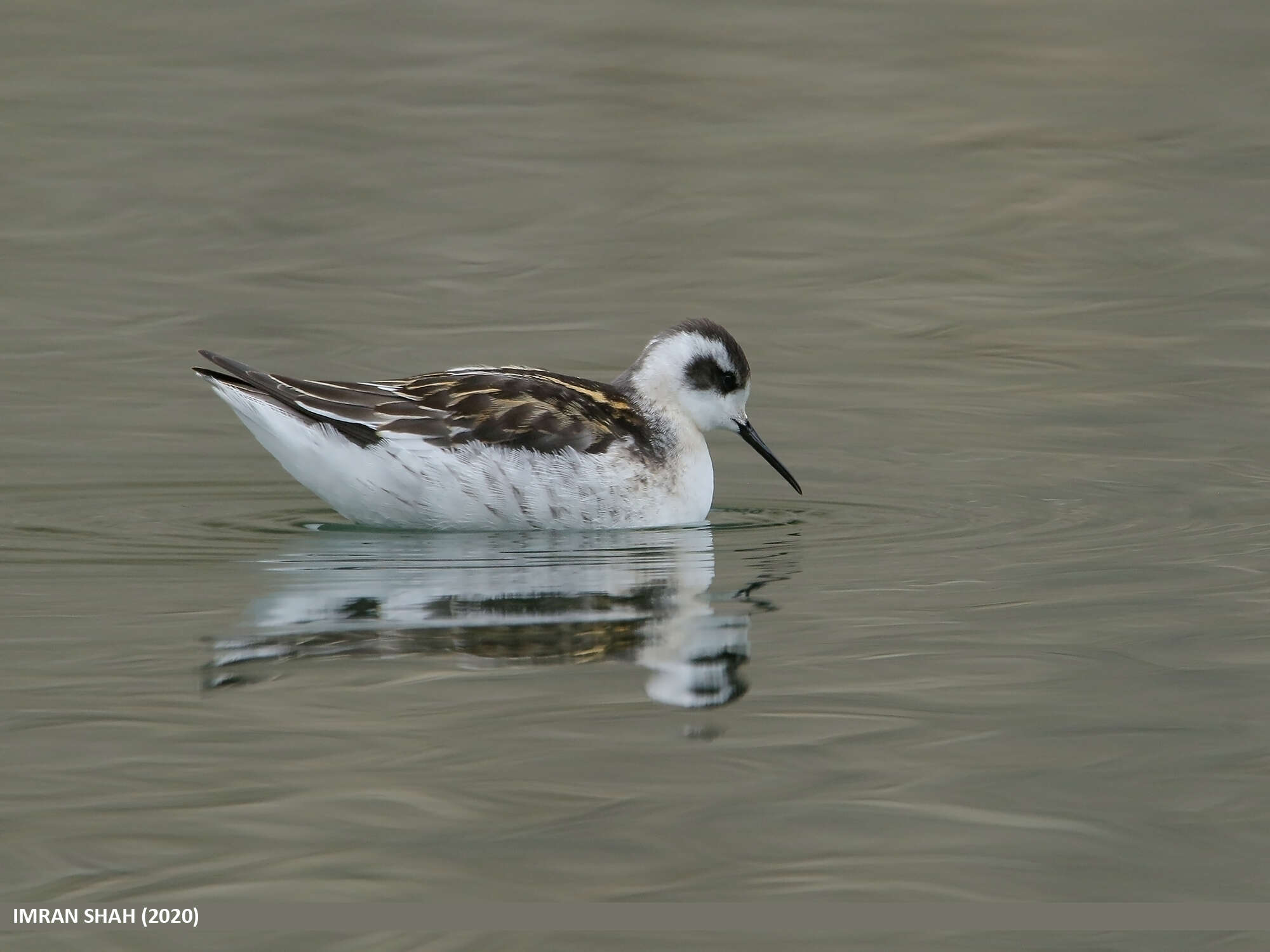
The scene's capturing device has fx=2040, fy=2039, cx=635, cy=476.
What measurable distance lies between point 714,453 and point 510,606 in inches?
195

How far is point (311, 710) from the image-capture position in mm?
7113

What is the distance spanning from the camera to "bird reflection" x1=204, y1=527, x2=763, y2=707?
7930mm

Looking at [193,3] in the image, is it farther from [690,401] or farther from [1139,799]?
[1139,799]

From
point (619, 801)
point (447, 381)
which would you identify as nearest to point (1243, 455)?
point (447, 381)

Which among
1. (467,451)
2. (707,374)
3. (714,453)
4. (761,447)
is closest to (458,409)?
(467,451)

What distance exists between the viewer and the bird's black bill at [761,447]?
1152cm

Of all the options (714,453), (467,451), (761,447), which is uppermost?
(467,451)

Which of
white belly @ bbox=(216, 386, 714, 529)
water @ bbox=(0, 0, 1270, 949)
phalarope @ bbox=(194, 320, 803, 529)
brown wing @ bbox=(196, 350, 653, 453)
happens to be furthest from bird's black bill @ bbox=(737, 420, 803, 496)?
white belly @ bbox=(216, 386, 714, 529)

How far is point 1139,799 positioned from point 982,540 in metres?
3.82

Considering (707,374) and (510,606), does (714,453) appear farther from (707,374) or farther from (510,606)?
(510,606)

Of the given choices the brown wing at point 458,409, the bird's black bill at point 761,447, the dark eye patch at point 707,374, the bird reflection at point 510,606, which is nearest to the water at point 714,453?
the bird reflection at point 510,606

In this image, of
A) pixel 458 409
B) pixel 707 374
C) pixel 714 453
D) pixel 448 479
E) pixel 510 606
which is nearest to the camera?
pixel 510 606

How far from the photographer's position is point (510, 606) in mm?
8742

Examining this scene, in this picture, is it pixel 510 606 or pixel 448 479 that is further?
pixel 448 479
